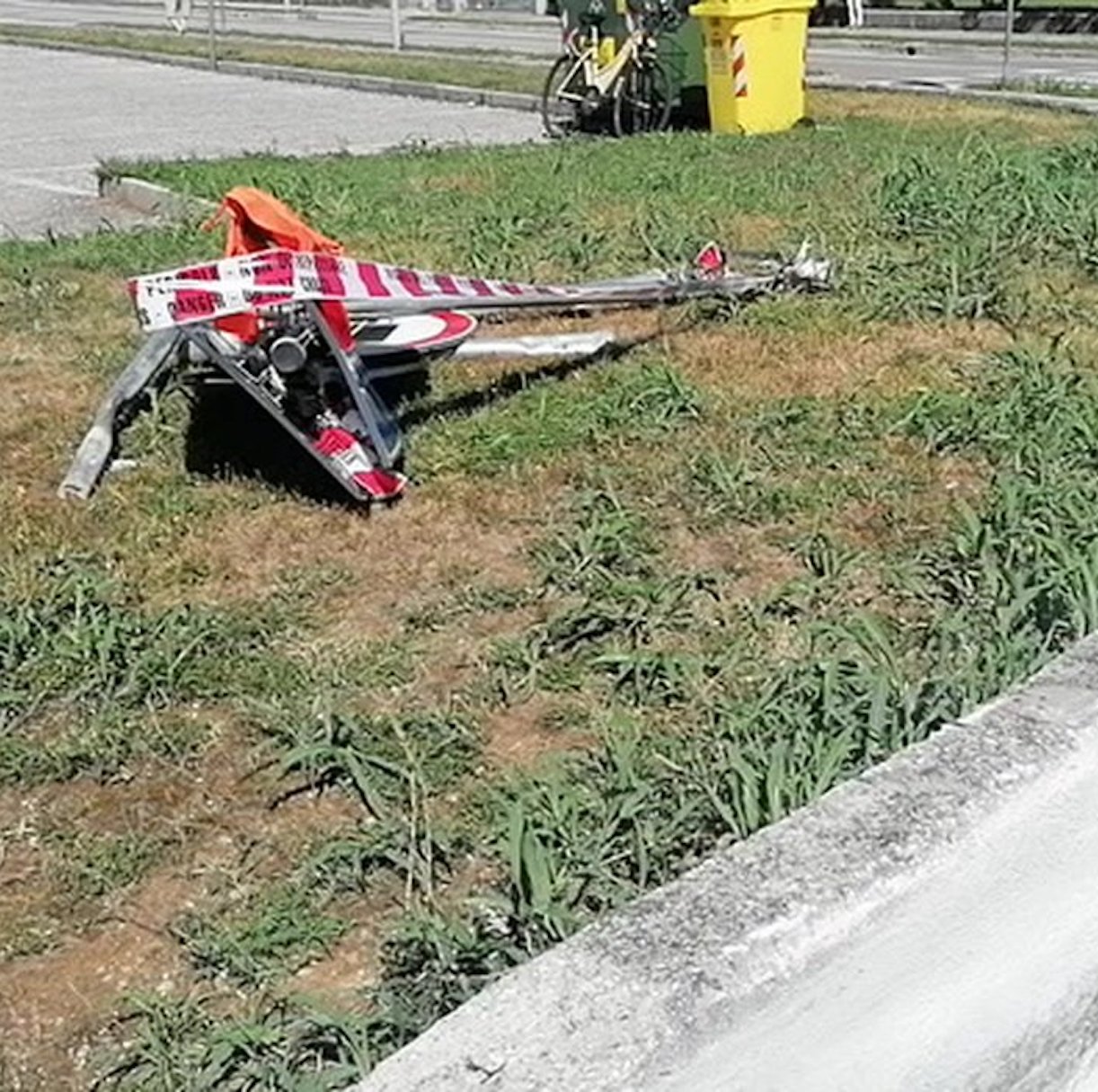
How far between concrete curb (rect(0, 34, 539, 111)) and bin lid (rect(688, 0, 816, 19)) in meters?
3.76

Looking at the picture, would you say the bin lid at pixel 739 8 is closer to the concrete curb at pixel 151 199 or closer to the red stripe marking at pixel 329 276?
the concrete curb at pixel 151 199

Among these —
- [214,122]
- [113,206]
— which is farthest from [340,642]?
[214,122]

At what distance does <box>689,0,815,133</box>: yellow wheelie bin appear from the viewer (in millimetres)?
12055

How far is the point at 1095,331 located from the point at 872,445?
1509 mm

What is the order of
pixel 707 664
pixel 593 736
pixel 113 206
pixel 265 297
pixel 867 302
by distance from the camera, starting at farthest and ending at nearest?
pixel 113 206, pixel 867 302, pixel 265 297, pixel 707 664, pixel 593 736

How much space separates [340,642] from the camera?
12.3 ft

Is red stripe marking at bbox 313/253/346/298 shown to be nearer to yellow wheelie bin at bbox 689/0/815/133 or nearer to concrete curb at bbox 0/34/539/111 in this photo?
yellow wheelie bin at bbox 689/0/815/133

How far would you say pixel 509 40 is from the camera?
90.9 feet

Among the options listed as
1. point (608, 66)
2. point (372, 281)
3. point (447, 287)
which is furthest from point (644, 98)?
point (372, 281)

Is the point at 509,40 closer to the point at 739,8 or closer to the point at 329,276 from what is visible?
the point at 739,8

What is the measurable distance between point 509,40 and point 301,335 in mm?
24415

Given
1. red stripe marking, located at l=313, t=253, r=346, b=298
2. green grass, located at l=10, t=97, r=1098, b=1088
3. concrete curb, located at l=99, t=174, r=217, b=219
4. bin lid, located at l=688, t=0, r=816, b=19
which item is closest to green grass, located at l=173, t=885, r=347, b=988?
green grass, located at l=10, t=97, r=1098, b=1088

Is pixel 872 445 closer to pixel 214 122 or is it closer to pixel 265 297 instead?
pixel 265 297

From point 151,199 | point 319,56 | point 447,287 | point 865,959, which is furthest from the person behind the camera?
point 319,56
